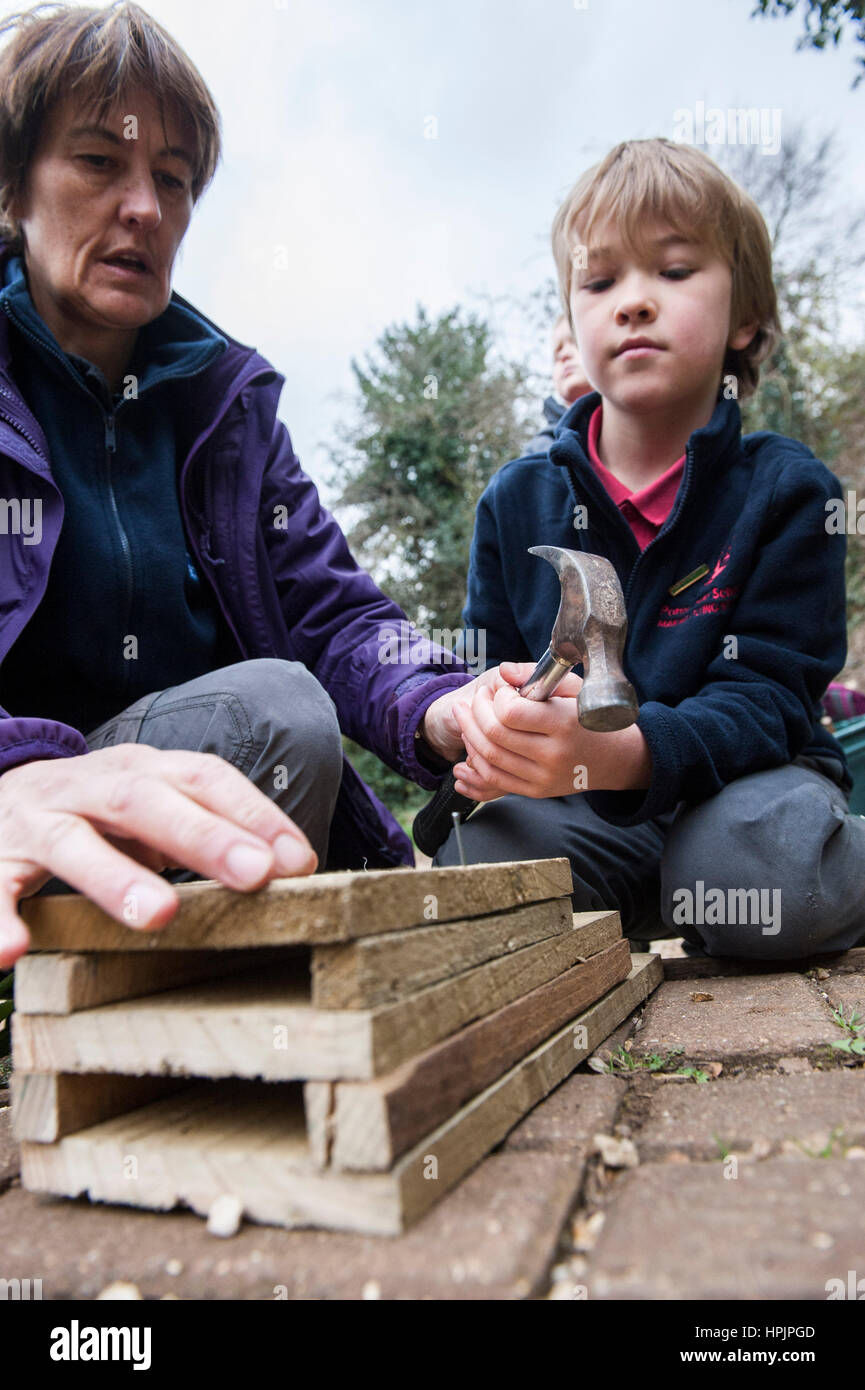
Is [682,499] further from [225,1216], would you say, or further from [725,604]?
[225,1216]

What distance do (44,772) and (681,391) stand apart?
1887mm

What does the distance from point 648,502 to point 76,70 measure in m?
1.58

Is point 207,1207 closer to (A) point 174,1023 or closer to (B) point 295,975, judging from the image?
(A) point 174,1023

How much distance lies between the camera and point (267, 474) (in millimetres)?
2482

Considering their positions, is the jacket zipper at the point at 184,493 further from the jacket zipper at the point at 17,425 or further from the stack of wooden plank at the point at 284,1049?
the stack of wooden plank at the point at 284,1049

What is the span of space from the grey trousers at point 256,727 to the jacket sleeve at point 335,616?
0.24m

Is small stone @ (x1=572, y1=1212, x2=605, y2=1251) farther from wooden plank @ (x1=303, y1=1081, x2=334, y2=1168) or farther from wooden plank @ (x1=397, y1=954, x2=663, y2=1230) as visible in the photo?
wooden plank @ (x1=303, y1=1081, x2=334, y2=1168)

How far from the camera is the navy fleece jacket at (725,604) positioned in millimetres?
2098

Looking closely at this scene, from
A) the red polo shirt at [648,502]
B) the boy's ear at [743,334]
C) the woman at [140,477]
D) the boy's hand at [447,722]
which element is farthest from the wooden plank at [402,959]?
the boy's ear at [743,334]

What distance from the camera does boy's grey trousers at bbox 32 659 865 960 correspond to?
198 cm

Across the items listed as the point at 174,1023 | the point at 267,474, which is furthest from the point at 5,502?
the point at 174,1023

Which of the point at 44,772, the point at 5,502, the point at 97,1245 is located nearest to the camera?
the point at 97,1245

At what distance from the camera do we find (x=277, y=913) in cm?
92

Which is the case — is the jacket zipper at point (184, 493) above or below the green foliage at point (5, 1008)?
above
